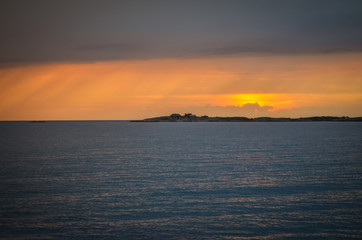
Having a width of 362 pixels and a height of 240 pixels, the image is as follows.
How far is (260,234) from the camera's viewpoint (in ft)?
63.9

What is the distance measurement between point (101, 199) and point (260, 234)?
47.6 ft

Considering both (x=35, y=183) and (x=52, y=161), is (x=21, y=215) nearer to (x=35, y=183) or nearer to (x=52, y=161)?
(x=35, y=183)

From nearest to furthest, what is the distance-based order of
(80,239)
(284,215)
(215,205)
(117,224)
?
(80,239) → (117,224) → (284,215) → (215,205)

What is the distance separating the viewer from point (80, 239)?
744 inches

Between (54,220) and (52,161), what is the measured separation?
34243 mm

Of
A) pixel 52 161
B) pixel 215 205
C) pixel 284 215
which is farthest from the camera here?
pixel 52 161

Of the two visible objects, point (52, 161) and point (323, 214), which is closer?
point (323, 214)

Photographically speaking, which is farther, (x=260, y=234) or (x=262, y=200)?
(x=262, y=200)

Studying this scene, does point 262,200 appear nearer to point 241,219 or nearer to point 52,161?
point 241,219

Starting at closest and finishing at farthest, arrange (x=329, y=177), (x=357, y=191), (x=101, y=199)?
(x=101, y=199)
(x=357, y=191)
(x=329, y=177)

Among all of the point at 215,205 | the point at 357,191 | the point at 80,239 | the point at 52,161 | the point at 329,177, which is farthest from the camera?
the point at 52,161

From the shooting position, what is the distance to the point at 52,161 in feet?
177

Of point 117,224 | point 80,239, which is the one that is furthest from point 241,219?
point 80,239

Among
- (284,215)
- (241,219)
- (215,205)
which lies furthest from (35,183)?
(284,215)
